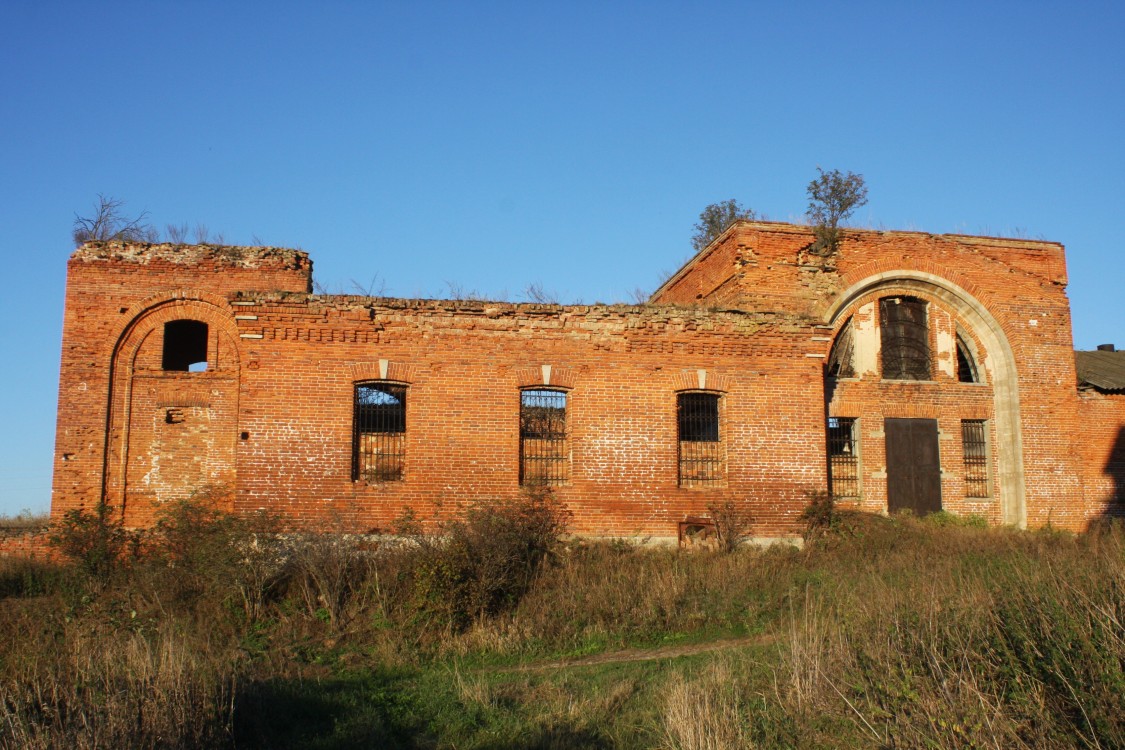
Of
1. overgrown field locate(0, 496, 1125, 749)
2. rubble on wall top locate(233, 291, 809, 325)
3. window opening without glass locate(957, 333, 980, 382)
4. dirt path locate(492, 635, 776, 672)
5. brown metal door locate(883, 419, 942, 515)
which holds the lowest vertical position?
dirt path locate(492, 635, 776, 672)

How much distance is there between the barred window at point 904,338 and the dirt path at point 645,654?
9.85 m

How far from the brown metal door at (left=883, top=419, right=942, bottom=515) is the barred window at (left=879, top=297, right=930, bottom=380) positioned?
1.18 metres

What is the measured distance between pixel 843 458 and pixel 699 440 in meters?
4.10

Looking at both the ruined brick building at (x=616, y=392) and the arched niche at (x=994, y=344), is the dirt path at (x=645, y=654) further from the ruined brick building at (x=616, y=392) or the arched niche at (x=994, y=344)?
the arched niche at (x=994, y=344)

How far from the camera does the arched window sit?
61.8ft

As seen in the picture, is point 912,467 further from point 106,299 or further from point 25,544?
point 25,544

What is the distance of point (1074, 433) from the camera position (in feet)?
66.0

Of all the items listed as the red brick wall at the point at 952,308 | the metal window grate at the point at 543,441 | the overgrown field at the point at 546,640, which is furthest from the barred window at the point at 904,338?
the metal window grate at the point at 543,441

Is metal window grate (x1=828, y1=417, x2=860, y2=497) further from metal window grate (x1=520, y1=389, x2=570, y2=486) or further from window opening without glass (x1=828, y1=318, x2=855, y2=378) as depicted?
metal window grate (x1=520, y1=389, x2=570, y2=486)

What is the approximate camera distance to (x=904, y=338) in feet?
65.0

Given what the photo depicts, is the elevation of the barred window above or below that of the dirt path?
above

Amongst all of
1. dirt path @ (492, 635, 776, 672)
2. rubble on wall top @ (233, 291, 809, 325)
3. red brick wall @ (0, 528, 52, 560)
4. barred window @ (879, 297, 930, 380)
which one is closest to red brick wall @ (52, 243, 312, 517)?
red brick wall @ (0, 528, 52, 560)

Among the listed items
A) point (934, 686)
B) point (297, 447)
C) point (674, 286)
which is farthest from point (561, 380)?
point (934, 686)

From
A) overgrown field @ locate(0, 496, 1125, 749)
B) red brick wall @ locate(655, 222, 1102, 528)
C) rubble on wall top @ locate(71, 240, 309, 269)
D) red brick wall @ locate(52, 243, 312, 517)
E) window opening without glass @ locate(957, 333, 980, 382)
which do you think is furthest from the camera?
window opening without glass @ locate(957, 333, 980, 382)
